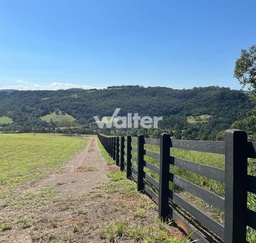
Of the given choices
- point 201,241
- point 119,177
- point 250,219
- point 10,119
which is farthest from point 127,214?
point 10,119

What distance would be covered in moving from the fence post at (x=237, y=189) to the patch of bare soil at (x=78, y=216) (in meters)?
1.62

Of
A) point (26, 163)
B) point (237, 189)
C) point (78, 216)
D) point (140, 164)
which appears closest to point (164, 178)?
point (78, 216)

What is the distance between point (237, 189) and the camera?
9.87ft

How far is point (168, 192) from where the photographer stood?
17.5ft

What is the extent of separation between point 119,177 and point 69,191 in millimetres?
2095

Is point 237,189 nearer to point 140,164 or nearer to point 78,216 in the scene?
point 78,216

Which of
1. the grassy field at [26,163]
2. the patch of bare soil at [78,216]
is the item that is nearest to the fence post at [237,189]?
the patch of bare soil at [78,216]

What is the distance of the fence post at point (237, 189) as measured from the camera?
300 cm

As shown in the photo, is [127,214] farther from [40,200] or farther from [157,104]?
[157,104]

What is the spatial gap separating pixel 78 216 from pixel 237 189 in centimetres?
364

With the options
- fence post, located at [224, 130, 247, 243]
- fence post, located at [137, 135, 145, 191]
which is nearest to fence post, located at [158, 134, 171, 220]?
fence post, located at [224, 130, 247, 243]

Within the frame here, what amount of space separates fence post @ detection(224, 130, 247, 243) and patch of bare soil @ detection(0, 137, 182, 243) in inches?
63.8

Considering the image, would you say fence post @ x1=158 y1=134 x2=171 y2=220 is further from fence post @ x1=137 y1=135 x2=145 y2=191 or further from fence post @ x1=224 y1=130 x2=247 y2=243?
fence post @ x1=137 y1=135 x2=145 y2=191

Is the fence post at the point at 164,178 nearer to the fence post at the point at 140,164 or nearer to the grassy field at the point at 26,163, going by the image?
the fence post at the point at 140,164
